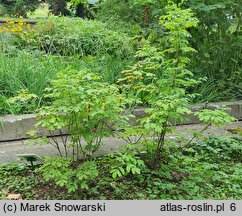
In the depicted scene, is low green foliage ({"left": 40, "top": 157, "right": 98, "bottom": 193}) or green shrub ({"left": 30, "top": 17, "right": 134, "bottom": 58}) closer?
low green foliage ({"left": 40, "top": 157, "right": 98, "bottom": 193})

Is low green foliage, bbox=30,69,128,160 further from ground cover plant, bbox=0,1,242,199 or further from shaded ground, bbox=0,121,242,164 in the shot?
shaded ground, bbox=0,121,242,164

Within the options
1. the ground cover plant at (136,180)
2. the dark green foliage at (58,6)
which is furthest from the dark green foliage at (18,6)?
the ground cover plant at (136,180)

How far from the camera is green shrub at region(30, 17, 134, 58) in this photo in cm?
700

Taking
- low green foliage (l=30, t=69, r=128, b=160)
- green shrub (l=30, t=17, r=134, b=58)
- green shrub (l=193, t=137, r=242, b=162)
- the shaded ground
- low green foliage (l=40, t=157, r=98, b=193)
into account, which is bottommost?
green shrub (l=193, t=137, r=242, b=162)

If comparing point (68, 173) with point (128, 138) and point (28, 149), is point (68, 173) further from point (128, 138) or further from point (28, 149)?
point (28, 149)

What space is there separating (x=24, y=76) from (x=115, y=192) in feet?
8.23

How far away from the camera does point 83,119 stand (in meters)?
3.22

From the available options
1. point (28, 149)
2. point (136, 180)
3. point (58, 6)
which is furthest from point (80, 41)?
point (58, 6)

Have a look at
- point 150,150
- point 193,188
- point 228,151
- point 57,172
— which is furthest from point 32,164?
point 228,151

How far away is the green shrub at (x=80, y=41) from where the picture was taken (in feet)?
23.0

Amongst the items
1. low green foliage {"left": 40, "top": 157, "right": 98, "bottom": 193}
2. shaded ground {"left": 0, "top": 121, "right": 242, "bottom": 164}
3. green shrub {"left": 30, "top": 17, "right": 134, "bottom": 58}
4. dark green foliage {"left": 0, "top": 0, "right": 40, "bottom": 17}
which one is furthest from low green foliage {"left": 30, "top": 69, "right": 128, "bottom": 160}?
dark green foliage {"left": 0, "top": 0, "right": 40, "bottom": 17}

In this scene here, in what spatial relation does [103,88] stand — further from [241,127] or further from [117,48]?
[117,48]

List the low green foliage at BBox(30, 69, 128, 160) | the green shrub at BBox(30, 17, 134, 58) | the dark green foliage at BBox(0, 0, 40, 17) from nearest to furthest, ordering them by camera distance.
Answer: the low green foliage at BBox(30, 69, 128, 160), the green shrub at BBox(30, 17, 134, 58), the dark green foliage at BBox(0, 0, 40, 17)

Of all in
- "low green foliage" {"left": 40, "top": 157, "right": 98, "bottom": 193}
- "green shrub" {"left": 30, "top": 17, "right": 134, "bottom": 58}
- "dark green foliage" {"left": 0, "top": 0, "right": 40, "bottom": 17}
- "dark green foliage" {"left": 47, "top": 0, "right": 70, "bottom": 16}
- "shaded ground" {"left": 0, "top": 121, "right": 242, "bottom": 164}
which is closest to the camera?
"low green foliage" {"left": 40, "top": 157, "right": 98, "bottom": 193}
